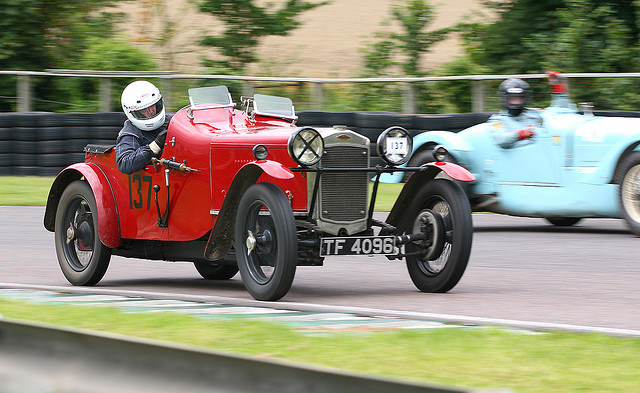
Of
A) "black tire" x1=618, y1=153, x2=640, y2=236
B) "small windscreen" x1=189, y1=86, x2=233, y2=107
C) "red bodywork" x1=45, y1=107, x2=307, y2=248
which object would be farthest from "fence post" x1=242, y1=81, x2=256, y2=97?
"small windscreen" x1=189, y1=86, x2=233, y2=107

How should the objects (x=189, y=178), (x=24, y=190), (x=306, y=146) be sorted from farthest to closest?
(x=24, y=190) → (x=189, y=178) → (x=306, y=146)

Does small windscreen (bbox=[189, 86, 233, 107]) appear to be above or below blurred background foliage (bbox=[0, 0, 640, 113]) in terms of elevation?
below

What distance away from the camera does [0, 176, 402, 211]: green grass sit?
14.5 m

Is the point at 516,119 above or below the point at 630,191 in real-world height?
above

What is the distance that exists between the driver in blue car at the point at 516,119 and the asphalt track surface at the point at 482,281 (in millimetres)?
1009

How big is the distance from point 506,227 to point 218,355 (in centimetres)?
913

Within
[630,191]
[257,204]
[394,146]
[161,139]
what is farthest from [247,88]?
[257,204]

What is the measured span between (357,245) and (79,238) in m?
2.48

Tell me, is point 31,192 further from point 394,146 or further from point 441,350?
point 441,350

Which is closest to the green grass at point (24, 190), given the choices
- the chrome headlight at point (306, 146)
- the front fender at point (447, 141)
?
the front fender at point (447, 141)

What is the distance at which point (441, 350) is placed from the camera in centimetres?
495

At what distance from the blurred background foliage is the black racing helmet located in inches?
180

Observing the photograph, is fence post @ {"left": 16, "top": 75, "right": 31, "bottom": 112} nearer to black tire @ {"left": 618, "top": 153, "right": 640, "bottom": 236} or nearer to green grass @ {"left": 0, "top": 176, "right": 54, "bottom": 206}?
green grass @ {"left": 0, "top": 176, "right": 54, "bottom": 206}

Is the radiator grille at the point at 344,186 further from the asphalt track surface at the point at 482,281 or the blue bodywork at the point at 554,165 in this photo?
the blue bodywork at the point at 554,165
